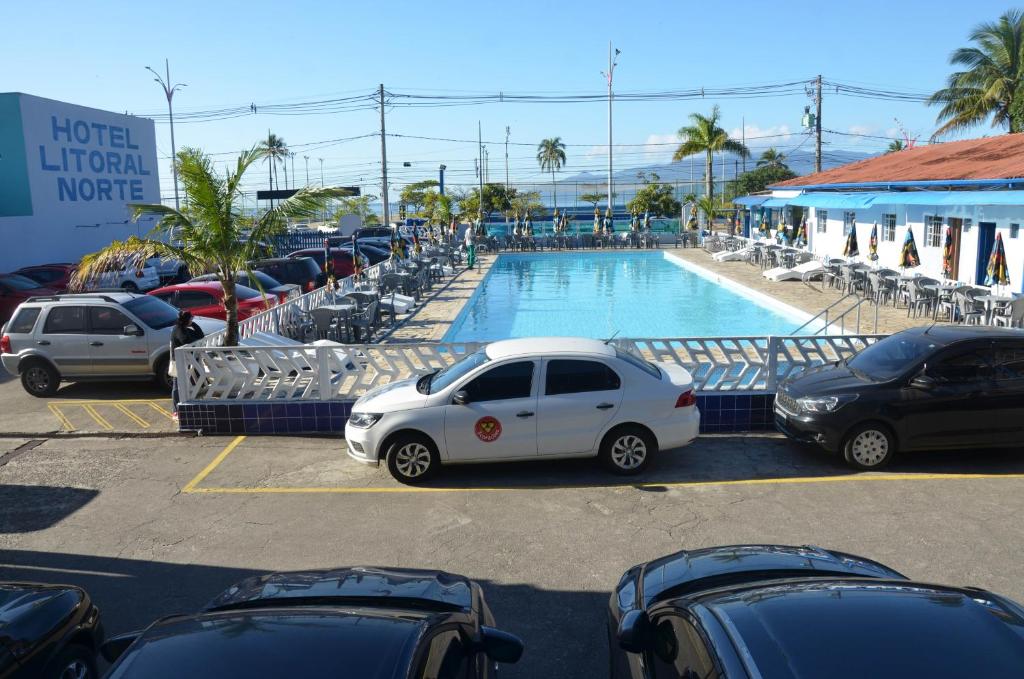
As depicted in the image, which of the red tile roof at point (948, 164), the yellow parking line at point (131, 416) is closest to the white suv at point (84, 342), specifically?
the yellow parking line at point (131, 416)

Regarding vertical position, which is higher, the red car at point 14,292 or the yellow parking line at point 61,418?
the red car at point 14,292

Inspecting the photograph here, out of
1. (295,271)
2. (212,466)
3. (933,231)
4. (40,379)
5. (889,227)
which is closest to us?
(212,466)

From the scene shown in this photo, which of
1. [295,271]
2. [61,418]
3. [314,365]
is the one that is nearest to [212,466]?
[314,365]

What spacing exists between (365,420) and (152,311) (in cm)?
700

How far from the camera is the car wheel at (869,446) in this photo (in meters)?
9.33

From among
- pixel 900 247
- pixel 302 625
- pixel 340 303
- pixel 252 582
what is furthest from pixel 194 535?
pixel 900 247

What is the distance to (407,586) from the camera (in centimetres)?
470

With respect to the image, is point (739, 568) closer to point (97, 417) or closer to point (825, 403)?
point (825, 403)

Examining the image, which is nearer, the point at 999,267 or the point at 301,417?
the point at 301,417

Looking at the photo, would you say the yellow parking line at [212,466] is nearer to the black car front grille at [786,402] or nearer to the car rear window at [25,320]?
the car rear window at [25,320]

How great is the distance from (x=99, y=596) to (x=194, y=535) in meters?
1.27

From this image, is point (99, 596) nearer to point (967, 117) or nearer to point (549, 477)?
point (549, 477)

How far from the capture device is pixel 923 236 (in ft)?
78.1

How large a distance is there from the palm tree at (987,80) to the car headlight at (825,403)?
109ft
